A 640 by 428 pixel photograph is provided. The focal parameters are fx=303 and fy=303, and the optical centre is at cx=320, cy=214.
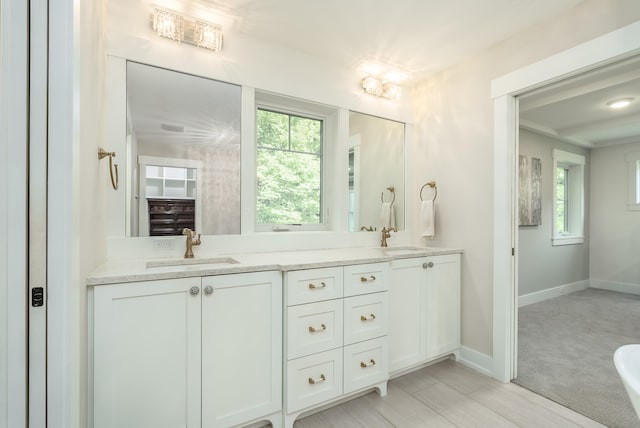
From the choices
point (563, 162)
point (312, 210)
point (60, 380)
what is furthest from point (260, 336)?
point (563, 162)

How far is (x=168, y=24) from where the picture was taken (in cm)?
183

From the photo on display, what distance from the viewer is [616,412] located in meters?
1.77

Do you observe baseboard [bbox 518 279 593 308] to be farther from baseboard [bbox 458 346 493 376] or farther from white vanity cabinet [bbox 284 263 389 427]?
white vanity cabinet [bbox 284 263 389 427]

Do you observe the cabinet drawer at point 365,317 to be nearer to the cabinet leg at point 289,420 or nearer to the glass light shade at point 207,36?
the cabinet leg at point 289,420

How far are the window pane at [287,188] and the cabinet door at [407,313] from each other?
80cm

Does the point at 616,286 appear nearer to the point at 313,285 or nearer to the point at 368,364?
the point at 368,364

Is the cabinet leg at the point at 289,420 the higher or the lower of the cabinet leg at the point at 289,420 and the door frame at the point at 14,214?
the lower

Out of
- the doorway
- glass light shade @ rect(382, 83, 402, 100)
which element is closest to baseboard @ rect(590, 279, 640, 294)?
the doorway

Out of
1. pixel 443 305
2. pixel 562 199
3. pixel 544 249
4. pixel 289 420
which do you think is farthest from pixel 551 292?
pixel 289 420

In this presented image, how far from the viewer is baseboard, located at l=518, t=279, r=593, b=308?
3.93m

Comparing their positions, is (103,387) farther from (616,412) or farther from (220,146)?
(616,412)

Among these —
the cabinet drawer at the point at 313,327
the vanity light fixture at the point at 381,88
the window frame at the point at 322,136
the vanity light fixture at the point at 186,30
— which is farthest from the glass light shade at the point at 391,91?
the cabinet drawer at the point at 313,327

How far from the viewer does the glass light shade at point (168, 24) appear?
1.81 metres

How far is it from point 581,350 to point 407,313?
5.83 feet
